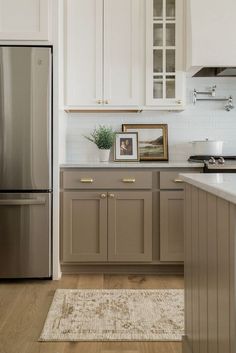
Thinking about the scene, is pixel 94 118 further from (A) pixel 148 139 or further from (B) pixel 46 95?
(B) pixel 46 95

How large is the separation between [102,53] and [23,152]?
1130 millimetres

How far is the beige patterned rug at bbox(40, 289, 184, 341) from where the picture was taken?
2.55 metres

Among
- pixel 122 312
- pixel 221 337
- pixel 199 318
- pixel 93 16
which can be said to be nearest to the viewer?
pixel 221 337

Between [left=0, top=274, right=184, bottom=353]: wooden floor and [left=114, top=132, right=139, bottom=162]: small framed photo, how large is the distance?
41.7 inches

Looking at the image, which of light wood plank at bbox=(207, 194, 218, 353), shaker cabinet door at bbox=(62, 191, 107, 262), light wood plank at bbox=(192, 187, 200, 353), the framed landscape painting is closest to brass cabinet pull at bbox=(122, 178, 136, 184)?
shaker cabinet door at bbox=(62, 191, 107, 262)

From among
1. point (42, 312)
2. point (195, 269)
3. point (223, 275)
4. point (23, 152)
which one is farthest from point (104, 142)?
point (223, 275)

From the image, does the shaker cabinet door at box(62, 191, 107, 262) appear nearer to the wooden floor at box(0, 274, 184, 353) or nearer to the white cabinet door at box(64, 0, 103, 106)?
the wooden floor at box(0, 274, 184, 353)

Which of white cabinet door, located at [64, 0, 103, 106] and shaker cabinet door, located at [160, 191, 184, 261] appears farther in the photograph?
white cabinet door, located at [64, 0, 103, 106]

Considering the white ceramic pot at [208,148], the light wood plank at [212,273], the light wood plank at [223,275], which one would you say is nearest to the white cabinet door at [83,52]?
the white ceramic pot at [208,148]

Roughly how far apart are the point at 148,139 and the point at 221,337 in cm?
297

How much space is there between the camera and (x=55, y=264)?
366cm

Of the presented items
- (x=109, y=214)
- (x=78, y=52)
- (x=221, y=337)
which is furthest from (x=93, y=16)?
(x=221, y=337)

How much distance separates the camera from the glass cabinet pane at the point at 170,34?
4.05 metres

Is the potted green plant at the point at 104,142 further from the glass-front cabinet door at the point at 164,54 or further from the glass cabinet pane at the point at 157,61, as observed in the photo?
the glass cabinet pane at the point at 157,61
